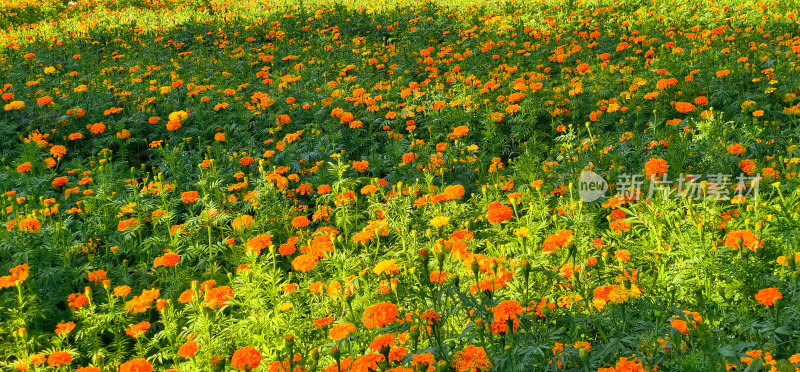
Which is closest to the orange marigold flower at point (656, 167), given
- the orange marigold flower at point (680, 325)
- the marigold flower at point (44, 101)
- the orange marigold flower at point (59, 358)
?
the orange marigold flower at point (680, 325)

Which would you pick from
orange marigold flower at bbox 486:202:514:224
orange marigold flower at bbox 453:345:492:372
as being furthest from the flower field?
orange marigold flower at bbox 486:202:514:224

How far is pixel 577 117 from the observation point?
482cm

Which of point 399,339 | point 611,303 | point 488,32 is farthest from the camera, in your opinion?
point 488,32

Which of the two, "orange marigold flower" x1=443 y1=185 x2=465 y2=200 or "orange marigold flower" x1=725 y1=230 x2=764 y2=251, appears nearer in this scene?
"orange marigold flower" x1=725 y1=230 x2=764 y2=251

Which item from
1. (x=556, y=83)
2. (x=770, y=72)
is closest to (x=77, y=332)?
(x=556, y=83)

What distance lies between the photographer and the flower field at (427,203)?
212 centimetres

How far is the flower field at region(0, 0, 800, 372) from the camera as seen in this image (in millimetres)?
2123

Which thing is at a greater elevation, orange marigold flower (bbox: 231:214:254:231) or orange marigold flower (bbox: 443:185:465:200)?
orange marigold flower (bbox: 443:185:465:200)

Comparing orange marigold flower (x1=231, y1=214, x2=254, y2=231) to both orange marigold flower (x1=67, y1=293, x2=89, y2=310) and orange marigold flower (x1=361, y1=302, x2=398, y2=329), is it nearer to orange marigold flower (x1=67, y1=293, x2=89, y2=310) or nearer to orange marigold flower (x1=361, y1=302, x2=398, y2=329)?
orange marigold flower (x1=67, y1=293, x2=89, y2=310)

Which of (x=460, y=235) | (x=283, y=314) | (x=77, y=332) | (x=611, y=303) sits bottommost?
(x=77, y=332)

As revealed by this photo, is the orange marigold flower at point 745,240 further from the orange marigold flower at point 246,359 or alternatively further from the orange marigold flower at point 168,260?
the orange marigold flower at point 168,260

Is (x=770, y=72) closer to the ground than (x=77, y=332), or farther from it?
farther from it

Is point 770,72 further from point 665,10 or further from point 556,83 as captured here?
point 665,10

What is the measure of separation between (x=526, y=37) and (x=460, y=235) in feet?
15.9
